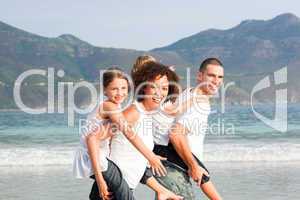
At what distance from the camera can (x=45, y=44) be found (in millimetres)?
153500

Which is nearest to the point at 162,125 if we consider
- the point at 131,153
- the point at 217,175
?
the point at 131,153

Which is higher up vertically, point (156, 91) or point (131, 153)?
point (156, 91)

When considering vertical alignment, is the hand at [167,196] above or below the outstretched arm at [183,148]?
below

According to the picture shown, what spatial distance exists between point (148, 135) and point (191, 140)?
0.79 feet

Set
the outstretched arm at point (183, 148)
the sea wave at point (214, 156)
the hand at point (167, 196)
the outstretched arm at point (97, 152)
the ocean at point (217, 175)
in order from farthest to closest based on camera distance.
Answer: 1. the sea wave at point (214, 156)
2. the ocean at point (217, 175)
3. the hand at point (167, 196)
4. the outstretched arm at point (183, 148)
5. the outstretched arm at point (97, 152)

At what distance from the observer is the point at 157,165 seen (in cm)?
303

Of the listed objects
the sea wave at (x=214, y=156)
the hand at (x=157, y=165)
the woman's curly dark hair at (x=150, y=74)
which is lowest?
the sea wave at (x=214, y=156)

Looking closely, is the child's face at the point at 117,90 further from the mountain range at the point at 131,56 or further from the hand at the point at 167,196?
the mountain range at the point at 131,56

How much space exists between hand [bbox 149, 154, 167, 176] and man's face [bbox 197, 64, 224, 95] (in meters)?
0.45

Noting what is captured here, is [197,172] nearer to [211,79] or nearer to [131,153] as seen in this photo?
[131,153]

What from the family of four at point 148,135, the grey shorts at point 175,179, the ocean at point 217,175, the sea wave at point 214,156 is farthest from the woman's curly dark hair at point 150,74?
the sea wave at point 214,156

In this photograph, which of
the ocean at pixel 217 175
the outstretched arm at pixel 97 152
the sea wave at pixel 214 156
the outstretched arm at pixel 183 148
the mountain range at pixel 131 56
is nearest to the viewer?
the outstretched arm at pixel 97 152

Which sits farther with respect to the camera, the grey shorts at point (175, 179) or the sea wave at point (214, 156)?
the sea wave at point (214, 156)

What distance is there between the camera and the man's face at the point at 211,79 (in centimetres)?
323
